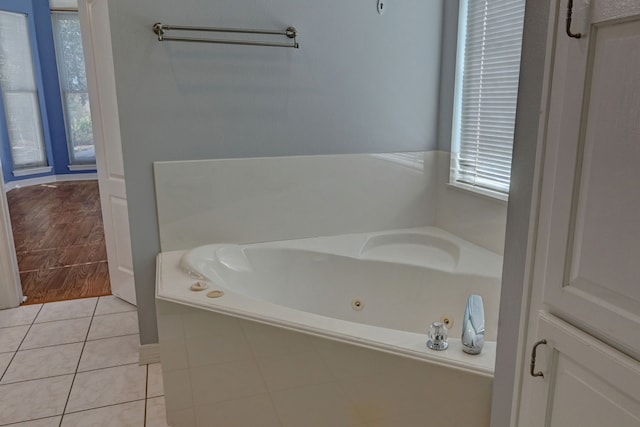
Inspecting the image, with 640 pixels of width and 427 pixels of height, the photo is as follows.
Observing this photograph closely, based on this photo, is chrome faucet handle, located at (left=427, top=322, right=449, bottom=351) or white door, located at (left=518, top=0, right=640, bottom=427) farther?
chrome faucet handle, located at (left=427, top=322, right=449, bottom=351)

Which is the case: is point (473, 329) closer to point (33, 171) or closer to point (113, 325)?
point (113, 325)

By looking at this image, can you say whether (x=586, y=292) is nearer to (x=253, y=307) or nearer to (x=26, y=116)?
(x=253, y=307)

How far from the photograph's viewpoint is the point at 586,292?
2.98 feet

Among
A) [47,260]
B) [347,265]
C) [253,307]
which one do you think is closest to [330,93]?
[347,265]

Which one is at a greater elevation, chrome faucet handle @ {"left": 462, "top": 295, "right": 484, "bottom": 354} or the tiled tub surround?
the tiled tub surround

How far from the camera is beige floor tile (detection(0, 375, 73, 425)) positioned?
2.12m

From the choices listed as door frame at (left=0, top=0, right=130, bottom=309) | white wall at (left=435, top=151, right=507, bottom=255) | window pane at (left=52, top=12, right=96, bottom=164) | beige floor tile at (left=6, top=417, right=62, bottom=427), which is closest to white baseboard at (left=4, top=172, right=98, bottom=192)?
window pane at (left=52, top=12, right=96, bottom=164)

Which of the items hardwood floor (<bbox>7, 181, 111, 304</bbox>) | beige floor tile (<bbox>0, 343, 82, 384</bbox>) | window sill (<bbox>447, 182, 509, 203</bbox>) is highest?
window sill (<bbox>447, 182, 509, 203</bbox>)

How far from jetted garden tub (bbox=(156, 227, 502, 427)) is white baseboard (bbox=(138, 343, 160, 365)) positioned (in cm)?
52

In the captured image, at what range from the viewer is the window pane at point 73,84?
23.5 feet

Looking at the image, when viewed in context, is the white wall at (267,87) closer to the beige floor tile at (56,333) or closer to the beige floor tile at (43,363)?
the beige floor tile at (43,363)

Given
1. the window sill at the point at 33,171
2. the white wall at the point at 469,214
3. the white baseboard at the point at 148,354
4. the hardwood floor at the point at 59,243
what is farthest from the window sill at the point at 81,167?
the white wall at the point at 469,214

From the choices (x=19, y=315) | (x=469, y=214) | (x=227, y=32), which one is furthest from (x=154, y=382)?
(x=469, y=214)

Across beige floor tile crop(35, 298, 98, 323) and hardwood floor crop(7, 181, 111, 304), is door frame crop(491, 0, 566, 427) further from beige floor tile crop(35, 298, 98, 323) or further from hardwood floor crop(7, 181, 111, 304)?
hardwood floor crop(7, 181, 111, 304)
